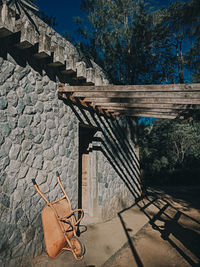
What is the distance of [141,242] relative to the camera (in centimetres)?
399

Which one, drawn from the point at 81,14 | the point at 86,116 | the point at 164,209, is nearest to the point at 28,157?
the point at 86,116

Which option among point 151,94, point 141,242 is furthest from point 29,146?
point 141,242

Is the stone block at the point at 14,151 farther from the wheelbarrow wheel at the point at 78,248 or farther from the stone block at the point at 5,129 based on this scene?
the wheelbarrow wheel at the point at 78,248

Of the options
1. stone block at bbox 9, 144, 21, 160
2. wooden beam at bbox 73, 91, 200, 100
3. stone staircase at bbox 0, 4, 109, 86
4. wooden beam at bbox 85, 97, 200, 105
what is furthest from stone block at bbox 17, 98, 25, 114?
wooden beam at bbox 85, 97, 200, 105

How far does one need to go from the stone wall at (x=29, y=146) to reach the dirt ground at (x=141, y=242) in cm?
66

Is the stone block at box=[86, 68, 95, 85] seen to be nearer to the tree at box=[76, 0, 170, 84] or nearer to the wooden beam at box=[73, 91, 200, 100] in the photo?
the wooden beam at box=[73, 91, 200, 100]

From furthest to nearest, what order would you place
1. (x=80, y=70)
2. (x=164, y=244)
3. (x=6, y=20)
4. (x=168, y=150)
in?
(x=168, y=150) < (x=164, y=244) < (x=80, y=70) < (x=6, y=20)

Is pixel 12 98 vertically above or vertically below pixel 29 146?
above

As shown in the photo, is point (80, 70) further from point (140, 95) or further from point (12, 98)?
point (12, 98)

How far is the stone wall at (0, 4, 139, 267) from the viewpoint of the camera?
2.79 meters

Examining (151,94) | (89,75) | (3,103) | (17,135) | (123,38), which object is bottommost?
(17,135)

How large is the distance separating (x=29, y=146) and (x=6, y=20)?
1.80 metres

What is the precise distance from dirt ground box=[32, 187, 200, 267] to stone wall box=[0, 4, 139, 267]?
2.15ft

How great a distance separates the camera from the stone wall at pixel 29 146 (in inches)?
110
